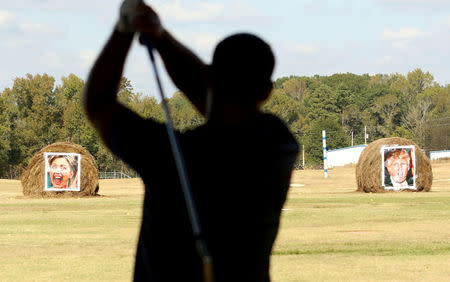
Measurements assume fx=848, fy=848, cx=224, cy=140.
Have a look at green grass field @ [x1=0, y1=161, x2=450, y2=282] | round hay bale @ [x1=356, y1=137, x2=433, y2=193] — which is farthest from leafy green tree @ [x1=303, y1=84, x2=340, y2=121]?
green grass field @ [x1=0, y1=161, x2=450, y2=282]

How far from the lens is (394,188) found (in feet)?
125

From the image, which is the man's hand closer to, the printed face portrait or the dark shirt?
the dark shirt

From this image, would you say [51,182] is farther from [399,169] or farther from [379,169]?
[399,169]

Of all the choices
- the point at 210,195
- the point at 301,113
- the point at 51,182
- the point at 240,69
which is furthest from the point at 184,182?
the point at 301,113

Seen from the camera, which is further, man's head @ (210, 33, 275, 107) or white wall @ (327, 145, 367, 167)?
white wall @ (327, 145, 367, 167)

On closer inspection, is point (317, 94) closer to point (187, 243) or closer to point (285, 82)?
point (285, 82)

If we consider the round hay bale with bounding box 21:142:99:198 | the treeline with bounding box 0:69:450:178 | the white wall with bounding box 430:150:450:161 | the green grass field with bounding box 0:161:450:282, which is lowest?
the green grass field with bounding box 0:161:450:282

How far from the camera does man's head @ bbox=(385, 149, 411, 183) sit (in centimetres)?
3778

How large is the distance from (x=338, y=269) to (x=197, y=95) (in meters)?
7.73

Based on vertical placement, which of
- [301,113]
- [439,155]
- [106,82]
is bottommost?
[106,82]

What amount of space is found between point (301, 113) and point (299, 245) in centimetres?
15440

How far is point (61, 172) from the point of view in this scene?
35781 millimetres

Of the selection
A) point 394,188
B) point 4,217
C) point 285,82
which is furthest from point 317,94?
point 4,217

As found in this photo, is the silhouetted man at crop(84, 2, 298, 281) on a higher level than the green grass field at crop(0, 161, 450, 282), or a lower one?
higher
